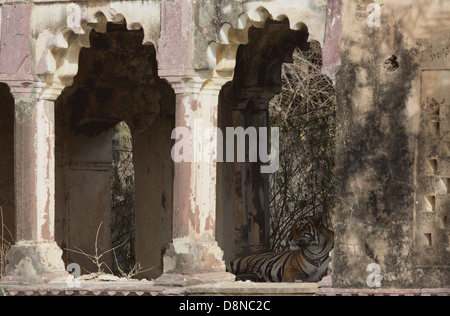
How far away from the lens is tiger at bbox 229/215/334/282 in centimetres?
1595

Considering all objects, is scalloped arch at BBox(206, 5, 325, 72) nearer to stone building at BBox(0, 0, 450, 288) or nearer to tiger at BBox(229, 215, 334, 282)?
stone building at BBox(0, 0, 450, 288)

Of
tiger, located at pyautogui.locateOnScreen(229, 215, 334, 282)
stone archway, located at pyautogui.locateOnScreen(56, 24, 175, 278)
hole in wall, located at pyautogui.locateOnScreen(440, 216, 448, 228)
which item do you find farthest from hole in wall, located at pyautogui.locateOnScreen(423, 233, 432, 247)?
stone archway, located at pyautogui.locateOnScreen(56, 24, 175, 278)

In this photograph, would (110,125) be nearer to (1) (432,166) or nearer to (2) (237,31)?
(2) (237,31)

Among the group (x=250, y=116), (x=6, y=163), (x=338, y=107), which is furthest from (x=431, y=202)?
(x=6, y=163)

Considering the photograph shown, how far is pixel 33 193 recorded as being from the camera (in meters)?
13.5

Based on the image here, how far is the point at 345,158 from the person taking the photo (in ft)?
41.1

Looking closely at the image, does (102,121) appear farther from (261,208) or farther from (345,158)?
(345,158)

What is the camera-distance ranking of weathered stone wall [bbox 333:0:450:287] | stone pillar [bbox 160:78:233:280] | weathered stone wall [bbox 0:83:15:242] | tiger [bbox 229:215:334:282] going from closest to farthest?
weathered stone wall [bbox 333:0:450:287], stone pillar [bbox 160:78:233:280], tiger [bbox 229:215:334:282], weathered stone wall [bbox 0:83:15:242]

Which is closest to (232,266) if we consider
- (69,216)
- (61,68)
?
(69,216)

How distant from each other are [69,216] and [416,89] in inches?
225

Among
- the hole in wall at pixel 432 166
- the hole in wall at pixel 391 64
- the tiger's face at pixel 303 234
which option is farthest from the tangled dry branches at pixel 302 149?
the hole in wall at pixel 391 64

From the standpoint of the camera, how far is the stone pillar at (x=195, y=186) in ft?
42.6

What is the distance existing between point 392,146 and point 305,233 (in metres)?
4.09

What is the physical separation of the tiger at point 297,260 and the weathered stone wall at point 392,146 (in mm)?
3477
